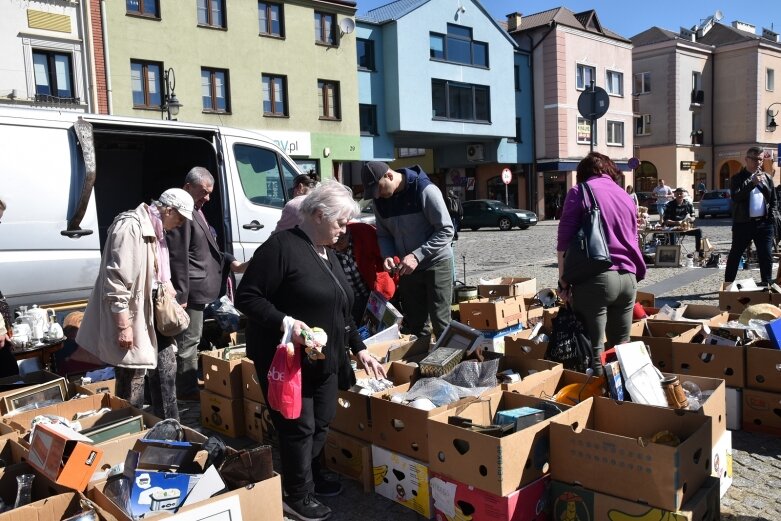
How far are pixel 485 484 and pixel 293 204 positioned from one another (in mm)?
2852

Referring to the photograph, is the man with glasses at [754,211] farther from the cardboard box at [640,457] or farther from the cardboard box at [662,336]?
the cardboard box at [640,457]

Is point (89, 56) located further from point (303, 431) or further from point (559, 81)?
point (559, 81)

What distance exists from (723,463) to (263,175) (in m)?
5.25

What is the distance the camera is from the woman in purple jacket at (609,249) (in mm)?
4125

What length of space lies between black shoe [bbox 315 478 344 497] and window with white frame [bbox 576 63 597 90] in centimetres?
3315

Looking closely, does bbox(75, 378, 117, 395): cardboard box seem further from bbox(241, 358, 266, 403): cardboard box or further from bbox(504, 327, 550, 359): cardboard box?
bbox(504, 327, 550, 359): cardboard box

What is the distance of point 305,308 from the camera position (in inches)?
123

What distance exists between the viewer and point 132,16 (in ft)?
64.4

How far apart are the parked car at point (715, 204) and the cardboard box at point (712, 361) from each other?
26.4 m

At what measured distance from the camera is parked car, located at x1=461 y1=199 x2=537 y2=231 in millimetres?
25875

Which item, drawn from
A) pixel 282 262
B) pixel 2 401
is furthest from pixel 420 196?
pixel 2 401

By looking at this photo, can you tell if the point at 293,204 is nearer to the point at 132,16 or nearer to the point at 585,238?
the point at 585,238

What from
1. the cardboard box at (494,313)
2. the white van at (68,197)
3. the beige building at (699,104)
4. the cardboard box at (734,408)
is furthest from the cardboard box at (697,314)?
the beige building at (699,104)

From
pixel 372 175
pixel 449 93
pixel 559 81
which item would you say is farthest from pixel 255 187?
pixel 559 81
